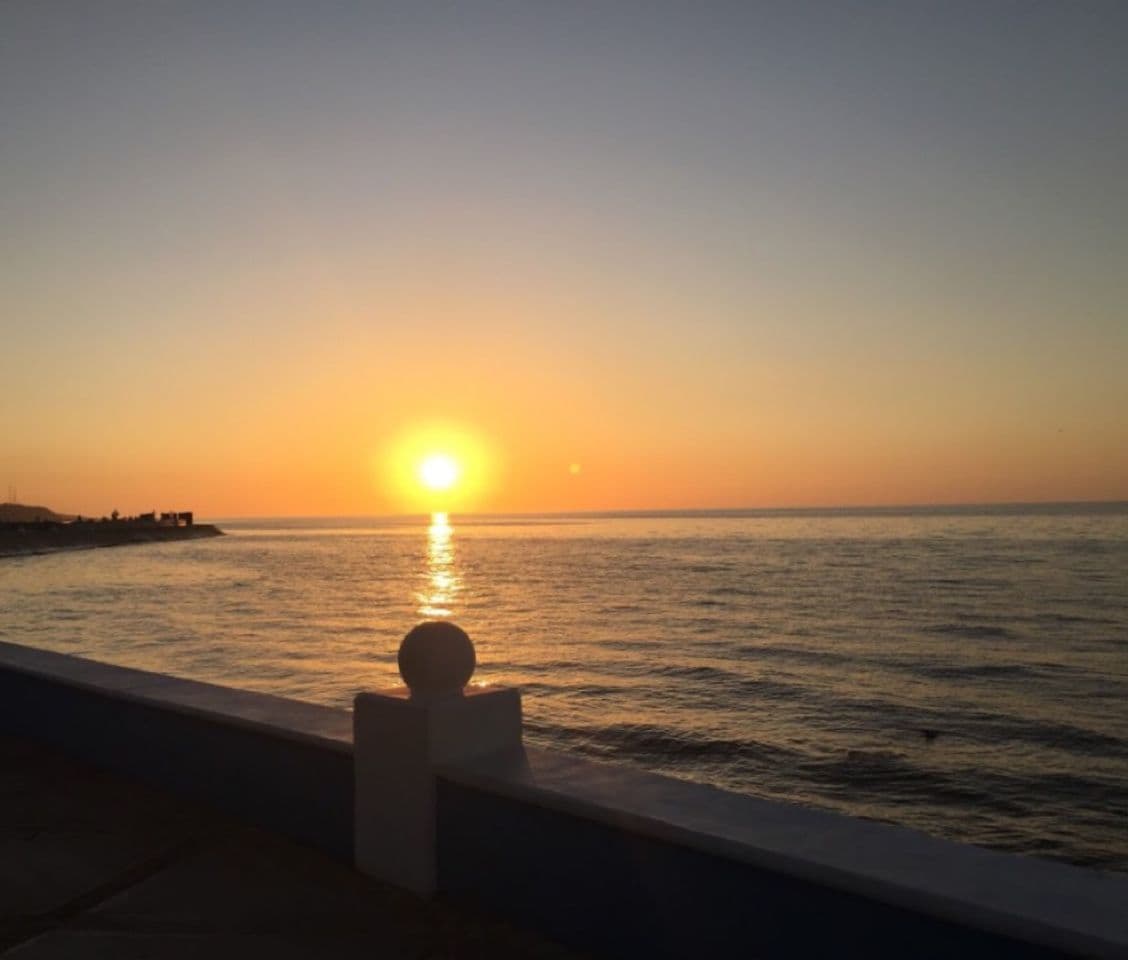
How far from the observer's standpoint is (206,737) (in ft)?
Result: 17.2

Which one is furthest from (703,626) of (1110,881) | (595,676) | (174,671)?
(1110,881)

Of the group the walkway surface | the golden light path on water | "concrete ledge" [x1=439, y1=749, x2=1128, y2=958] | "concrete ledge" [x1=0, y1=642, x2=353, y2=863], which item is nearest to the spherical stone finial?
"concrete ledge" [x1=439, y1=749, x2=1128, y2=958]

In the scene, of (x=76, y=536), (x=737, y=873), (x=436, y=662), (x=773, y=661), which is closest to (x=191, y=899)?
(x=436, y=662)

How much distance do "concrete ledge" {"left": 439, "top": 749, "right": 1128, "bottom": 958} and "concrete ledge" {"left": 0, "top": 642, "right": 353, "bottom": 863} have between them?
0.87 m

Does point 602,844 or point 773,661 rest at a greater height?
point 602,844

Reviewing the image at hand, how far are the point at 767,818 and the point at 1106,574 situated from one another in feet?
178

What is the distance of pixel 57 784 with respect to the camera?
5777 millimetres

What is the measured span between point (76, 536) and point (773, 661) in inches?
3659

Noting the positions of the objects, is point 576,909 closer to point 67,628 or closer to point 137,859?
point 137,859

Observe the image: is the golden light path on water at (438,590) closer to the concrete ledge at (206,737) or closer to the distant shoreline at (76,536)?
the concrete ledge at (206,737)

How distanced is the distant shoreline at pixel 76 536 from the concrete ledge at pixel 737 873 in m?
88.3

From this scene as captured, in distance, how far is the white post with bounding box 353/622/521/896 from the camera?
414 centimetres

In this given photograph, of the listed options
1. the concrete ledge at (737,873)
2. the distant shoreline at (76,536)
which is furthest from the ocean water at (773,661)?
the distant shoreline at (76,536)

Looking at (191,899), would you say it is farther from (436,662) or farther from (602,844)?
(602,844)
